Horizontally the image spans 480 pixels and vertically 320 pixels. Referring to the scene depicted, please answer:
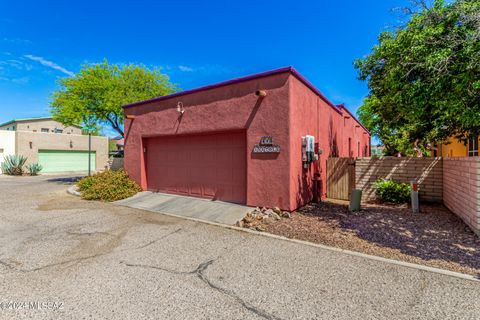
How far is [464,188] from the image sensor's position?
5195 mm

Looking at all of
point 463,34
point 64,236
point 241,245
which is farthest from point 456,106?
point 64,236

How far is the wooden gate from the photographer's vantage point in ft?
28.2

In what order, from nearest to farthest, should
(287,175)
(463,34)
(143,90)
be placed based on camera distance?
(463,34)
(287,175)
(143,90)

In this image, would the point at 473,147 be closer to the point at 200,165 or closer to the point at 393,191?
the point at 393,191

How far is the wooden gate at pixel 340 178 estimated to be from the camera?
8.59 m

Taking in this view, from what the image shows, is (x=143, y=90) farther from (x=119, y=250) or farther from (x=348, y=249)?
(x=348, y=249)

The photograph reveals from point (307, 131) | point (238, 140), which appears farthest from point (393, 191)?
point (238, 140)

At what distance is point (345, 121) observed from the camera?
12.9 metres

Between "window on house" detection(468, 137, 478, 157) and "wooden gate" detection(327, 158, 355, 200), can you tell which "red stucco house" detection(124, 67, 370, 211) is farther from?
"window on house" detection(468, 137, 478, 157)

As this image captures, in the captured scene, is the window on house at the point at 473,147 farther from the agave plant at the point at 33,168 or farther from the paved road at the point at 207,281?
the agave plant at the point at 33,168

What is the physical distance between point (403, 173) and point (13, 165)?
27218mm

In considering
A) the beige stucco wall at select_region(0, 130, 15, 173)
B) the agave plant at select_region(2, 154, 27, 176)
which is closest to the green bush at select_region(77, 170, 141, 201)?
the agave plant at select_region(2, 154, 27, 176)

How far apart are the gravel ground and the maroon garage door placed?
235 centimetres

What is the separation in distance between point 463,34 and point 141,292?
25.1 ft
